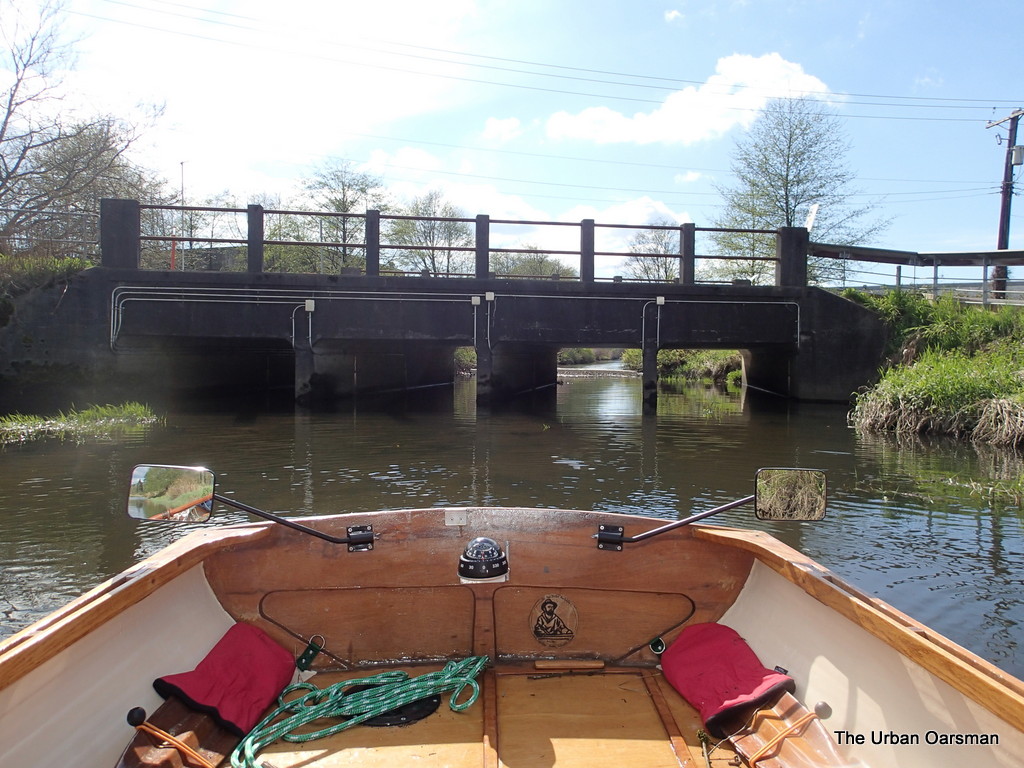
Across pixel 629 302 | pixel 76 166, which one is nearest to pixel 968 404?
pixel 629 302

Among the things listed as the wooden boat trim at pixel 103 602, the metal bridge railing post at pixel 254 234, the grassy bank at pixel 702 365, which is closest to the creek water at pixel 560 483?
the wooden boat trim at pixel 103 602

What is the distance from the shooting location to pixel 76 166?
67.9ft

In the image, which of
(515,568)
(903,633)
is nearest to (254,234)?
(515,568)

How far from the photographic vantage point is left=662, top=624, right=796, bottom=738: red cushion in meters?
2.59

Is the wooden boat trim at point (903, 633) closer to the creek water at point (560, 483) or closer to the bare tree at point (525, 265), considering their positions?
the creek water at point (560, 483)

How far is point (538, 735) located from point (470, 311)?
12.8 metres

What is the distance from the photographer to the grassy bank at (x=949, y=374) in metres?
11.4

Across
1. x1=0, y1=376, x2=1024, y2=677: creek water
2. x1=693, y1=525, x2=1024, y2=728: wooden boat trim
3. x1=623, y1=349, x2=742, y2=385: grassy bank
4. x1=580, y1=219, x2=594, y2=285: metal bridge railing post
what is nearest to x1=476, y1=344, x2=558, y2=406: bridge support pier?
x1=0, y1=376, x2=1024, y2=677: creek water

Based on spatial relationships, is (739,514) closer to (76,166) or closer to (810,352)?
(810,352)

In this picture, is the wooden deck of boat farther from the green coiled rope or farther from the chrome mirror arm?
the chrome mirror arm

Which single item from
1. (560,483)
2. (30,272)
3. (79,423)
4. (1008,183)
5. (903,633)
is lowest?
(560,483)

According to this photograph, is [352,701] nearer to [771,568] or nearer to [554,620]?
[554,620]

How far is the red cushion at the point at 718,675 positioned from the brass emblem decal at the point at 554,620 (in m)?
0.44

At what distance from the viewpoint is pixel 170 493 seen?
3033mm
